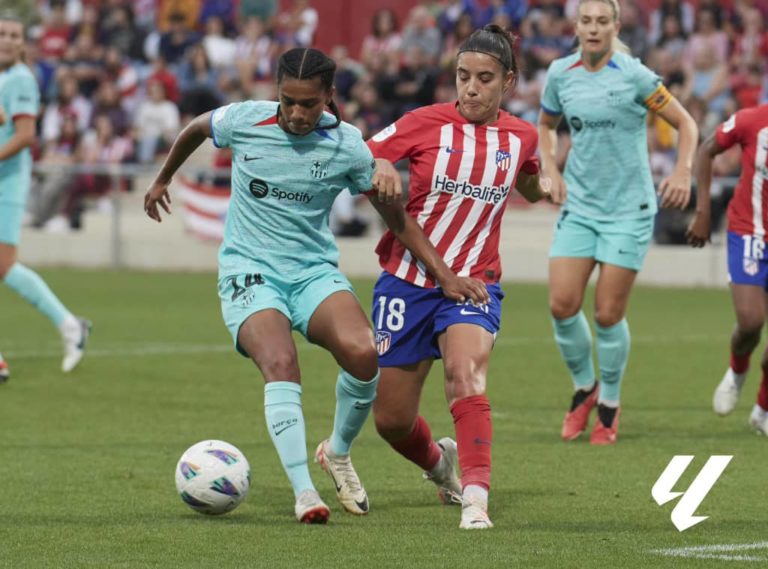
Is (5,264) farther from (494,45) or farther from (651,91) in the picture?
(494,45)

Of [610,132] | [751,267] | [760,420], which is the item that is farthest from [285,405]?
[760,420]

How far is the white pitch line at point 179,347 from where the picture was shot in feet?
44.4

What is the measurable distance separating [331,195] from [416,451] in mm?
1185

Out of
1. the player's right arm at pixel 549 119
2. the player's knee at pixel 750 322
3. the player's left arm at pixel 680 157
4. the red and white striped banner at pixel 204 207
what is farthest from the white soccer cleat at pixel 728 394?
the red and white striped banner at pixel 204 207

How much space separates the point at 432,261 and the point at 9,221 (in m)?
5.74

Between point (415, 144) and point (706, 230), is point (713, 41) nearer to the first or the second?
point (706, 230)

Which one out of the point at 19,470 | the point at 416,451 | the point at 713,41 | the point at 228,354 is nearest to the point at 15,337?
the point at 228,354

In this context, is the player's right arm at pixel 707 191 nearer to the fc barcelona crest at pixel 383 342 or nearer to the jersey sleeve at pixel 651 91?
the jersey sleeve at pixel 651 91

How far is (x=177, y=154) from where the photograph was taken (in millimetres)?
6906

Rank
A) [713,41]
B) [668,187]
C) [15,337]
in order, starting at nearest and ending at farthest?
[668,187]
[15,337]
[713,41]

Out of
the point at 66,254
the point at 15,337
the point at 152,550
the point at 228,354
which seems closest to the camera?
the point at 152,550

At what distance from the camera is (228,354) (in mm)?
13695

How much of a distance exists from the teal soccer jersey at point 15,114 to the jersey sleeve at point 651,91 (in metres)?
4.65

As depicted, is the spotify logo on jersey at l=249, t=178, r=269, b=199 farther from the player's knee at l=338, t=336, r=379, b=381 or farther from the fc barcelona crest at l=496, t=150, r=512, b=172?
the fc barcelona crest at l=496, t=150, r=512, b=172
